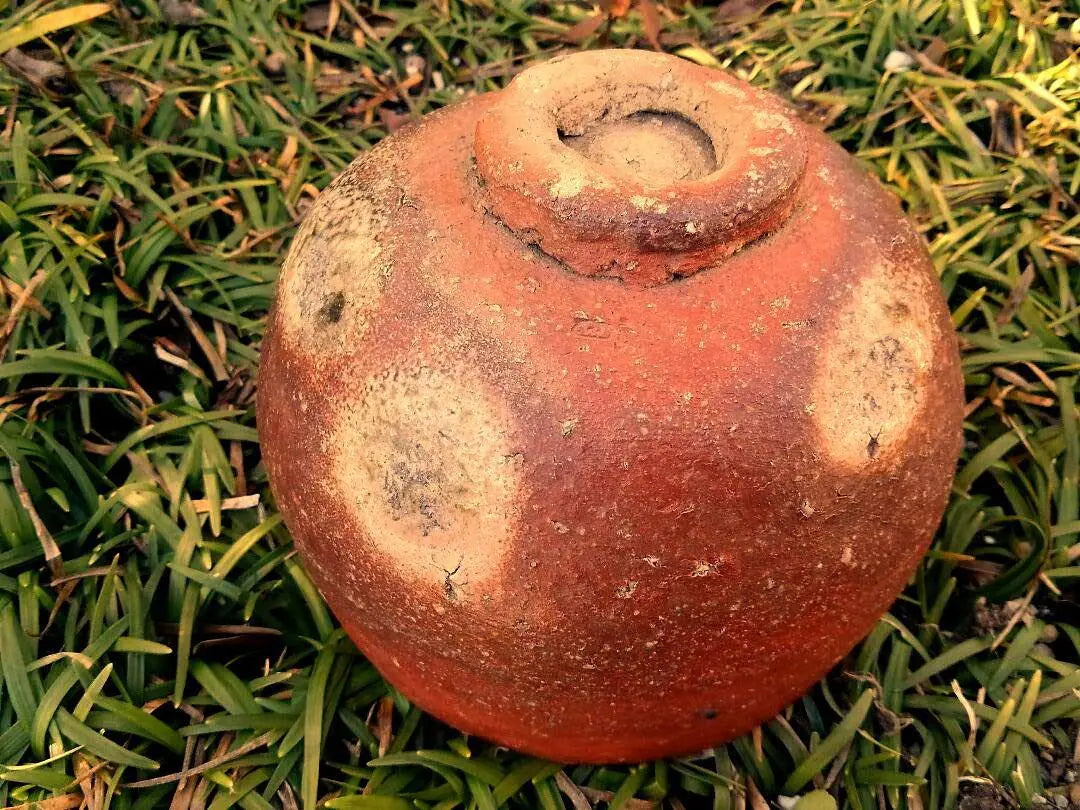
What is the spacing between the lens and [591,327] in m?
1.19

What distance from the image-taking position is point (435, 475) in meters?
1.20

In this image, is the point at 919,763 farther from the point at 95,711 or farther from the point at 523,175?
the point at 95,711

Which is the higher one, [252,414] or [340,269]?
[340,269]

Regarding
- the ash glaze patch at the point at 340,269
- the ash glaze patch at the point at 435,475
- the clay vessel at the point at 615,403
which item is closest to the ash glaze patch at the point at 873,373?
the clay vessel at the point at 615,403

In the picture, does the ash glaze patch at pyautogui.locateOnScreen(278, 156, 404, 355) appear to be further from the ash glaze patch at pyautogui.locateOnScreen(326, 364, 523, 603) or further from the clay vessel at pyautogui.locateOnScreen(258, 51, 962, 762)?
the ash glaze patch at pyautogui.locateOnScreen(326, 364, 523, 603)

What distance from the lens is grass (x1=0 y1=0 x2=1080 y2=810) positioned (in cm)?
176

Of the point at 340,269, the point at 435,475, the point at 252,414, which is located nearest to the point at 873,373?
the point at 435,475

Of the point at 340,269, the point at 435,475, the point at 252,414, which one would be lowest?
the point at 252,414

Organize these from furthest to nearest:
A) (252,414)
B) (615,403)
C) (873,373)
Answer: (252,414), (873,373), (615,403)

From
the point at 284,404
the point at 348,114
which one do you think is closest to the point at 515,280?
Answer: the point at 284,404

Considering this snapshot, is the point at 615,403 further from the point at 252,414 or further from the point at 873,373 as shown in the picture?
the point at 252,414

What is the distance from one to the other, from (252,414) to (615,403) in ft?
4.58

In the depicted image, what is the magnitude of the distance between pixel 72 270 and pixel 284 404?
120cm

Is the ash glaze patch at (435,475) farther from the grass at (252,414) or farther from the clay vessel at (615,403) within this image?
the grass at (252,414)
